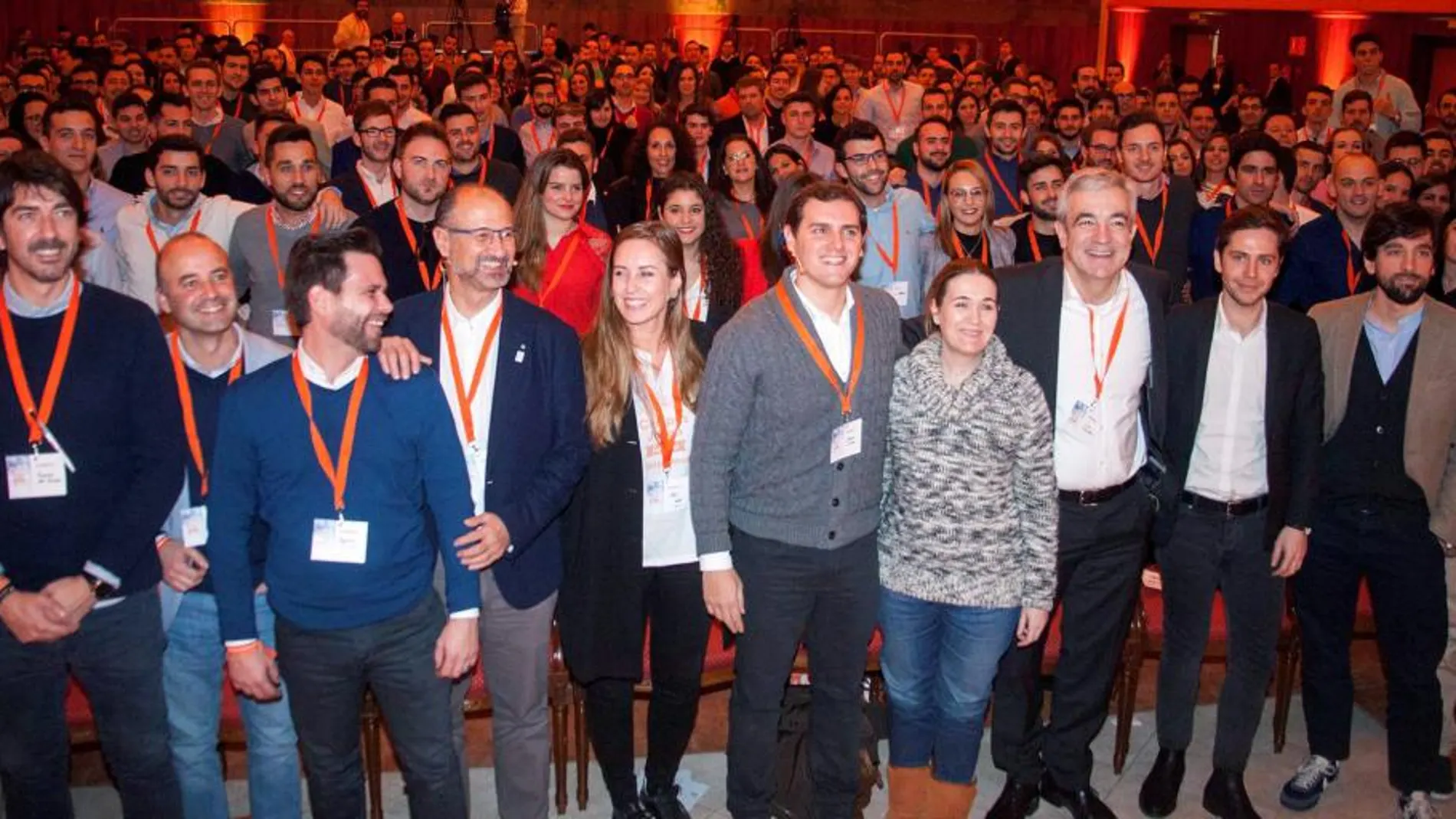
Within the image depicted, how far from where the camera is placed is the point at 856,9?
20.1 m

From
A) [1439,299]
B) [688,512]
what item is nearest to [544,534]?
[688,512]

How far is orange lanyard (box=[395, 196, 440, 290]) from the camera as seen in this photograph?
447 cm

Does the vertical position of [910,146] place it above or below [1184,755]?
above

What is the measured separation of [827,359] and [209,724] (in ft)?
5.99

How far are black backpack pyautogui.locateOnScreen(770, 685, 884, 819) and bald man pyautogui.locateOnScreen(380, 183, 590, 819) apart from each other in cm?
75

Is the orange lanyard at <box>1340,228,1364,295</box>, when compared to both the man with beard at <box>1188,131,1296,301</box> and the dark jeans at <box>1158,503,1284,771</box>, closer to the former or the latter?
the man with beard at <box>1188,131,1296,301</box>

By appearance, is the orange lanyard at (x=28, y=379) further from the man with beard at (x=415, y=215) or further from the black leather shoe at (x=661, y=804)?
the black leather shoe at (x=661, y=804)

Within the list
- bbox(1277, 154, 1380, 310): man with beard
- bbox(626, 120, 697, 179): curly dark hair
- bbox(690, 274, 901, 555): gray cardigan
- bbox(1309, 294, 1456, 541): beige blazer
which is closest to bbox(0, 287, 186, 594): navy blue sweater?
bbox(690, 274, 901, 555): gray cardigan

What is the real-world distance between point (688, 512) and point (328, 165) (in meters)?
5.64

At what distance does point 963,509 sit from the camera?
3059 millimetres

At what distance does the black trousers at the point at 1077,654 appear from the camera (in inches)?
132

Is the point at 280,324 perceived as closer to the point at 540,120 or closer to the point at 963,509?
the point at 963,509

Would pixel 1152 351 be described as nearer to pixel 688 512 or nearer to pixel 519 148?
pixel 688 512

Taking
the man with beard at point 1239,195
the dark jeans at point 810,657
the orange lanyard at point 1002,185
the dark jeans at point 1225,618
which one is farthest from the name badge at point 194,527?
the orange lanyard at point 1002,185
